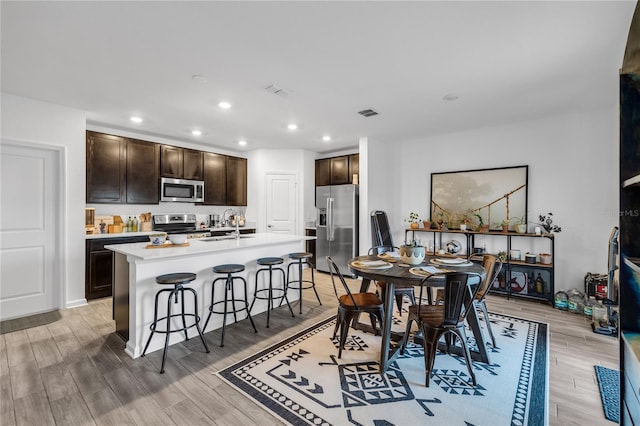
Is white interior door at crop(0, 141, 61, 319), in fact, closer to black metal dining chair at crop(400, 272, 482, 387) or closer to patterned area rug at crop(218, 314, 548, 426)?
patterned area rug at crop(218, 314, 548, 426)

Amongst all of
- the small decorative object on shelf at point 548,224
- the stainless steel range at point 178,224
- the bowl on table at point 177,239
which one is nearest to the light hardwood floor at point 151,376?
the bowl on table at point 177,239

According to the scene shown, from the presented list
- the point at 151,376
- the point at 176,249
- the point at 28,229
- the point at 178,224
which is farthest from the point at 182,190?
the point at 151,376

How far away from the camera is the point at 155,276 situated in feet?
9.08

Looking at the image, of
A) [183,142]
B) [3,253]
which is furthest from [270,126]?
[3,253]

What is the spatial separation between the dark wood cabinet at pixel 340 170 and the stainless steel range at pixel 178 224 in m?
2.71

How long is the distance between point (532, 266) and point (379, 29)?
152 inches

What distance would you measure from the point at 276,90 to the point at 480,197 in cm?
364

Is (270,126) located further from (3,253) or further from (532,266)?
(532,266)

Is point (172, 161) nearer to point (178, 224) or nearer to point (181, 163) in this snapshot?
point (181, 163)

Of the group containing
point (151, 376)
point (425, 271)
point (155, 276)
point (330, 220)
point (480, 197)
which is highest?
point (480, 197)

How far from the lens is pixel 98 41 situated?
2.35 meters

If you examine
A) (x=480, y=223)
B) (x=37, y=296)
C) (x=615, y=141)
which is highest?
(x=615, y=141)

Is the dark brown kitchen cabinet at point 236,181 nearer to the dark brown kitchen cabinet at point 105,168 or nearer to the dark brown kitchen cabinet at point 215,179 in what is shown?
the dark brown kitchen cabinet at point 215,179

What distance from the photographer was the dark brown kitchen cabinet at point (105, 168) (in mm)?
4367
